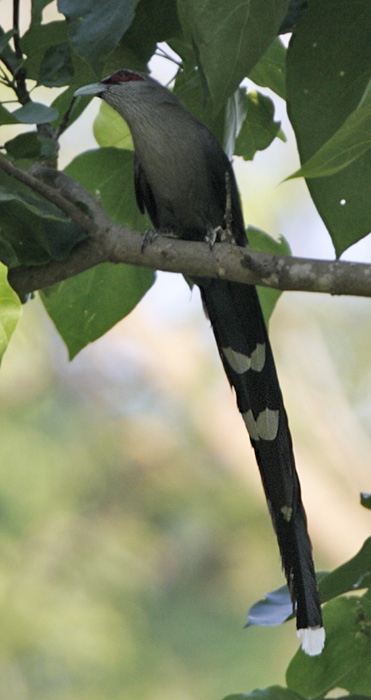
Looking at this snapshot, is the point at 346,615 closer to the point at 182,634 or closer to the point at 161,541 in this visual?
the point at 182,634

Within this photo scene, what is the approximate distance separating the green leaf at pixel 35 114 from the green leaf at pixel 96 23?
0.09 meters

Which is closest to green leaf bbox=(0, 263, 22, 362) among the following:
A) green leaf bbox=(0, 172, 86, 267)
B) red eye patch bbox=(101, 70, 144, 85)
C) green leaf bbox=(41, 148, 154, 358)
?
green leaf bbox=(0, 172, 86, 267)

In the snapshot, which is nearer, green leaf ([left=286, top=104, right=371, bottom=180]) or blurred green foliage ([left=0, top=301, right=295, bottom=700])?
green leaf ([left=286, top=104, right=371, bottom=180])

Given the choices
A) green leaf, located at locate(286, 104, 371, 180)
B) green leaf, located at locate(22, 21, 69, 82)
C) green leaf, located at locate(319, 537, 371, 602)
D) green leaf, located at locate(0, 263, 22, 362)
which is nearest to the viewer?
green leaf, located at locate(286, 104, 371, 180)

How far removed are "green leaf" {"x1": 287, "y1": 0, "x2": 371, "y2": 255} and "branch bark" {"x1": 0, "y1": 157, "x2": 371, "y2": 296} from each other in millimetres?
67

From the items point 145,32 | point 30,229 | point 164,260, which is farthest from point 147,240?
point 145,32

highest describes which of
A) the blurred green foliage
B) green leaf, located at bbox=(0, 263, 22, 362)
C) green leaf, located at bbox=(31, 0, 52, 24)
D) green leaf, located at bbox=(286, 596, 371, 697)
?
green leaf, located at bbox=(31, 0, 52, 24)

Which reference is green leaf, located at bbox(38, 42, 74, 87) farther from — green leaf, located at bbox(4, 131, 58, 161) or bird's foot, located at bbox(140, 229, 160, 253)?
bird's foot, located at bbox(140, 229, 160, 253)

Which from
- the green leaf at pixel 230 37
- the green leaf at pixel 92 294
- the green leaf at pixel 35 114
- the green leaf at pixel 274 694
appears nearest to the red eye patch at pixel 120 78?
the green leaf at pixel 92 294

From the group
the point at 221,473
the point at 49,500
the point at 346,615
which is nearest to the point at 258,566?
the point at 221,473

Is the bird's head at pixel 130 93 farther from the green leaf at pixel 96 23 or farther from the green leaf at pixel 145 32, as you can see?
the green leaf at pixel 96 23

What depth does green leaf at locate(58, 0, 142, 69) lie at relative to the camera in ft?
3.19

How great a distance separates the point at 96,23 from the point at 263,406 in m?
0.88

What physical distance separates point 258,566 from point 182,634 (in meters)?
0.53
